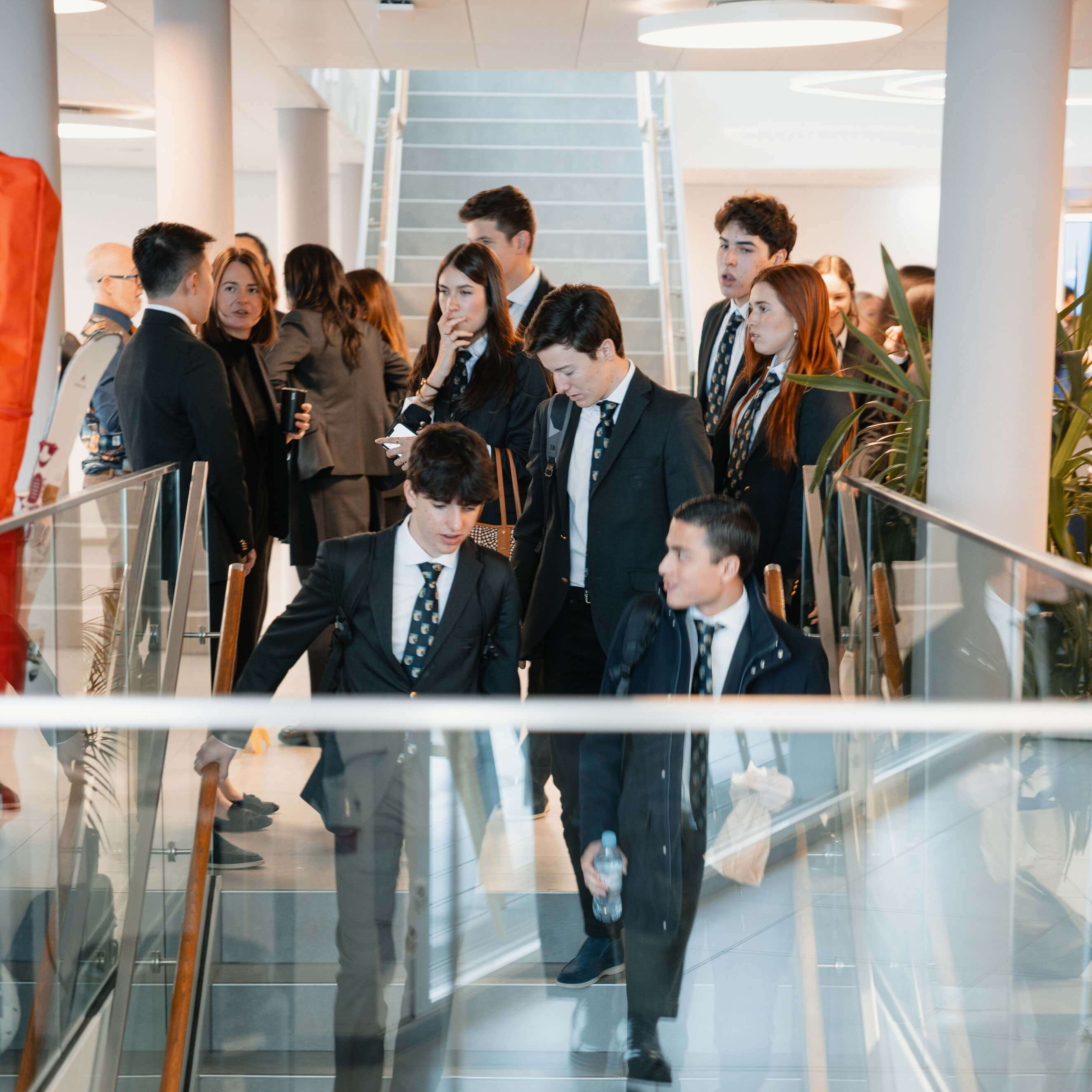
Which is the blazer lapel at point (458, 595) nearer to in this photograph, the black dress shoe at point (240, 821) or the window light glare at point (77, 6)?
the black dress shoe at point (240, 821)

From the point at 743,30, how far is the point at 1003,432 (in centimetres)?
389

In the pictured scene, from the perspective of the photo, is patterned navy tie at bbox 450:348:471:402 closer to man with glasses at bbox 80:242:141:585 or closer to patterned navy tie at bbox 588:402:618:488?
patterned navy tie at bbox 588:402:618:488

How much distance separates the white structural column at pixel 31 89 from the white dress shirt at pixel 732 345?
2.32 metres

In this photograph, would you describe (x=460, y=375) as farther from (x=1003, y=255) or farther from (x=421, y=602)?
(x=1003, y=255)

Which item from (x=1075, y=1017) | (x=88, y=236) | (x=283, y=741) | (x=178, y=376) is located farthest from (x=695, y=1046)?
(x=88, y=236)

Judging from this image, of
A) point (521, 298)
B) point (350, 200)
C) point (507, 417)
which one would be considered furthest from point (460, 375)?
point (350, 200)

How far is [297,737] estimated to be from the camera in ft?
6.45

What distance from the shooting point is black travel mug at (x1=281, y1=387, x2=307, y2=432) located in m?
4.34

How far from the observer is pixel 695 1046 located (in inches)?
98.0

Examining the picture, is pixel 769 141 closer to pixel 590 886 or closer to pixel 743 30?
pixel 743 30

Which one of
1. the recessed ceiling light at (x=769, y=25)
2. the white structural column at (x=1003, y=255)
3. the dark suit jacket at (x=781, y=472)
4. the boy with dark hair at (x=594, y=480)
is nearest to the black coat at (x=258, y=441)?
the boy with dark hair at (x=594, y=480)

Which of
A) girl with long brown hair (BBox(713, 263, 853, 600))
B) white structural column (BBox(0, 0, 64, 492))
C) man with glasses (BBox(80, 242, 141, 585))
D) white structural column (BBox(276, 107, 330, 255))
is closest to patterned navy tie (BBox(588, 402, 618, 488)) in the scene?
girl with long brown hair (BBox(713, 263, 853, 600))

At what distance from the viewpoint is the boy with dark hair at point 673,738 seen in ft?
7.03

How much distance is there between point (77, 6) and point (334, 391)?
10.9 feet
